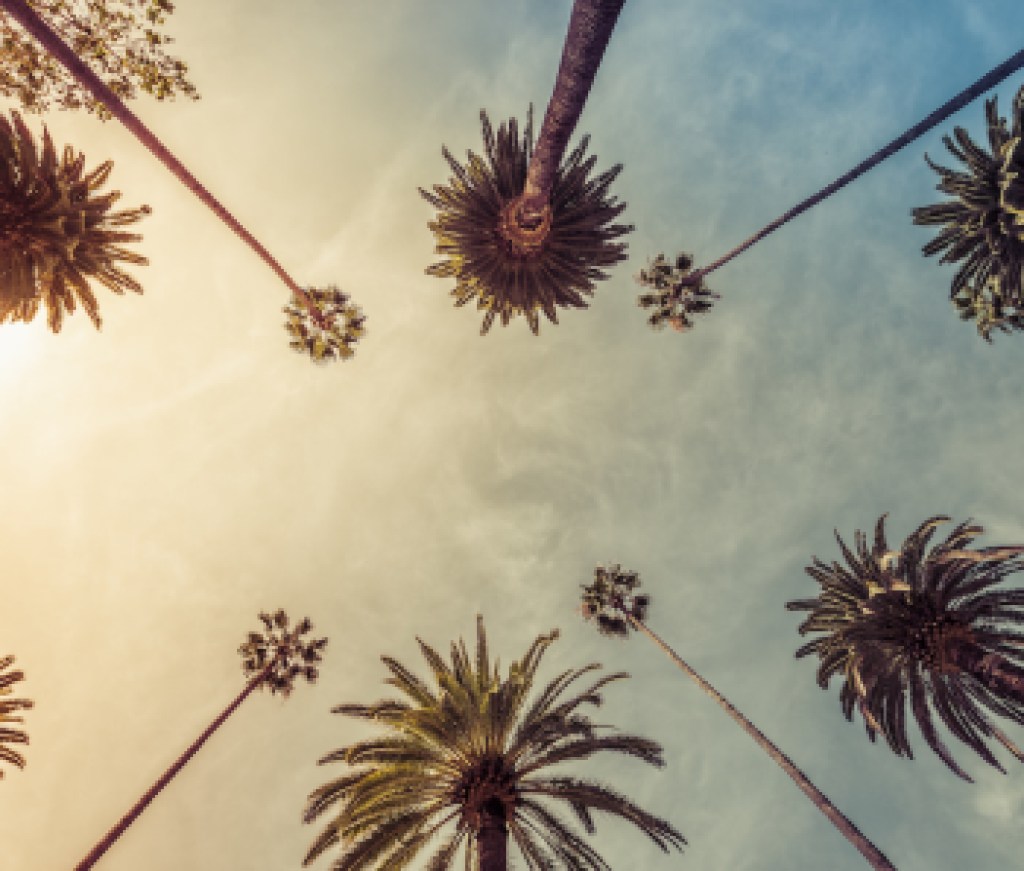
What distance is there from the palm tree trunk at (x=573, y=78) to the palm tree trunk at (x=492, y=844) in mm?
10701

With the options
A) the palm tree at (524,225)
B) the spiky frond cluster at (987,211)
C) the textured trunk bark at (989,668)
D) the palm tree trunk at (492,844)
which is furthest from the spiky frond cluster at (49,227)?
the textured trunk bark at (989,668)

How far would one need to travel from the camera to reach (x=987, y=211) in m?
12.1

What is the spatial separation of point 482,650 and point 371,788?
10.9 feet

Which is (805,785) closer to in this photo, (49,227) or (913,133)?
(913,133)

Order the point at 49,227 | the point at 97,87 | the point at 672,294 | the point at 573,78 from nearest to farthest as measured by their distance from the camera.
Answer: the point at 97,87, the point at 573,78, the point at 49,227, the point at 672,294

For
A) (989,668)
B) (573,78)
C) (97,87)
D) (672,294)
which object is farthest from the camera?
(672,294)

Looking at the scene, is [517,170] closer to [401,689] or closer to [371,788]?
[401,689]

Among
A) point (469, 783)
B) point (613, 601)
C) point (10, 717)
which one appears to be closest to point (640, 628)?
point (613, 601)

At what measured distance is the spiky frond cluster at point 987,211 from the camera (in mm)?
11117

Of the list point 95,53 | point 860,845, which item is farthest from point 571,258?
point 860,845

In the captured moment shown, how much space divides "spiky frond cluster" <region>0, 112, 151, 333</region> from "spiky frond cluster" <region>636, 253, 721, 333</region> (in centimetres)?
1427

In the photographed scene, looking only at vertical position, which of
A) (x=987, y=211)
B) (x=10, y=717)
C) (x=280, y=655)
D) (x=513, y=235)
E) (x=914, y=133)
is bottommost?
(x=10, y=717)

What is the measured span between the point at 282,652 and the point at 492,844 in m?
12.1

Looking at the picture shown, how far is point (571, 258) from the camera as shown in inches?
444
